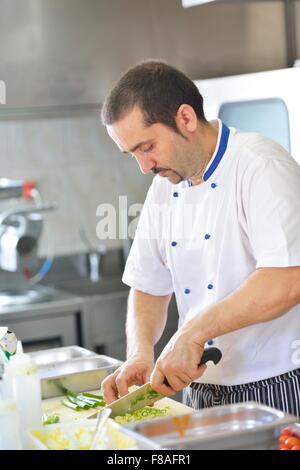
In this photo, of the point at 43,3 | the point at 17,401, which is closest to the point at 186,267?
the point at 17,401

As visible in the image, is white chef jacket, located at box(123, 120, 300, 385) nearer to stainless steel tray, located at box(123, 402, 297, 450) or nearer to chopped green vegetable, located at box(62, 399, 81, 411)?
chopped green vegetable, located at box(62, 399, 81, 411)

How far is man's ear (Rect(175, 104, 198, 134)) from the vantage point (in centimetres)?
223

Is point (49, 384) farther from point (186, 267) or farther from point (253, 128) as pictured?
point (253, 128)

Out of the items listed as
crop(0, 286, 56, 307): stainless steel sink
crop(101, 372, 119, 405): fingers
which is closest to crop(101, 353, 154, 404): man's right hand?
crop(101, 372, 119, 405): fingers

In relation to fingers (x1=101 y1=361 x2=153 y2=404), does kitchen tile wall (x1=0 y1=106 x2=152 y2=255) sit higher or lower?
higher

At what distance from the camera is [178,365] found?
2016mm

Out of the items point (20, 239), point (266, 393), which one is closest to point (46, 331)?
point (20, 239)

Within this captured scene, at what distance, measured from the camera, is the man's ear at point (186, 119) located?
2234mm

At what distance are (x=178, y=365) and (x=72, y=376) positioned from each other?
0.35m

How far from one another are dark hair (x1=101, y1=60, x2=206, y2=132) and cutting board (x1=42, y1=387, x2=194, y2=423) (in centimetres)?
67

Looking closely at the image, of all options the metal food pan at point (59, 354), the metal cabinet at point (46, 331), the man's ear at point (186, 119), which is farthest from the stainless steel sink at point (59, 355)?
the metal cabinet at point (46, 331)

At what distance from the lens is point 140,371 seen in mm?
2178

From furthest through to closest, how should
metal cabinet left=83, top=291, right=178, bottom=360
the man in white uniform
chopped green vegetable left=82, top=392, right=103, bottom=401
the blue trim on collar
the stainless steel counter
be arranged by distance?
metal cabinet left=83, top=291, right=178, bottom=360
the stainless steel counter
the blue trim on collar
chopped green vegetable left=82, top=392, right=103, bottom=401
the man in white uniform

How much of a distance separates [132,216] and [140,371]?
5.40ft
